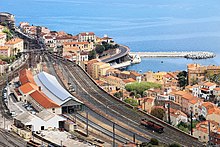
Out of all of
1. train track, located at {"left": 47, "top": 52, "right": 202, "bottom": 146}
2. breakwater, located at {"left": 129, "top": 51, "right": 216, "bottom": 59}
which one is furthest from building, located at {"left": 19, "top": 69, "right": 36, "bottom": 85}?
breakwater, located at {"left": 129, "top": 51, "right": 216, "bottom": 59}

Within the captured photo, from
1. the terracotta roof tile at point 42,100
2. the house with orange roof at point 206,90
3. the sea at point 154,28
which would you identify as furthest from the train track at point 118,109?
the sea at point 154,28

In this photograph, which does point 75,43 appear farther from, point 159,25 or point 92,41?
point 159,25

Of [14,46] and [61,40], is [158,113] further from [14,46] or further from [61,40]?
[61,40]

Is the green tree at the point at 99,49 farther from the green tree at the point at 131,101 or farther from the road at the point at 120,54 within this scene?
the green tree at the point at 131,101

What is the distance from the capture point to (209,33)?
50750 millimetres

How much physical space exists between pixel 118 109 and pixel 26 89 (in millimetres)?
3078

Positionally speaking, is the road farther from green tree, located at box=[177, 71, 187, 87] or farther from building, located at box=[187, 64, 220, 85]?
building, located at box=[187, 64, 220, 85]

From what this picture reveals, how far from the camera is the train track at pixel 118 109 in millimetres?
14117

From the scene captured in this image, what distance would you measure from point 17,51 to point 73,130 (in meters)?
14.0

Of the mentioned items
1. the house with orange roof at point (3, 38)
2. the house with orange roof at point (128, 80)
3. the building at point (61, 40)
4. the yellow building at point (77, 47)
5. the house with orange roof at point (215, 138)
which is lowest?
the house with orange roof at point (215, 138)

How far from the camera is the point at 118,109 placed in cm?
1703

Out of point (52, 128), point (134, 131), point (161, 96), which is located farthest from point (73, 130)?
point (161, 96)

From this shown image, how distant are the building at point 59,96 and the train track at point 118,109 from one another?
0.94 metres

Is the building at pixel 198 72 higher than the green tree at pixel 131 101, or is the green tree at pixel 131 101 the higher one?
the building at pixel 198 72
